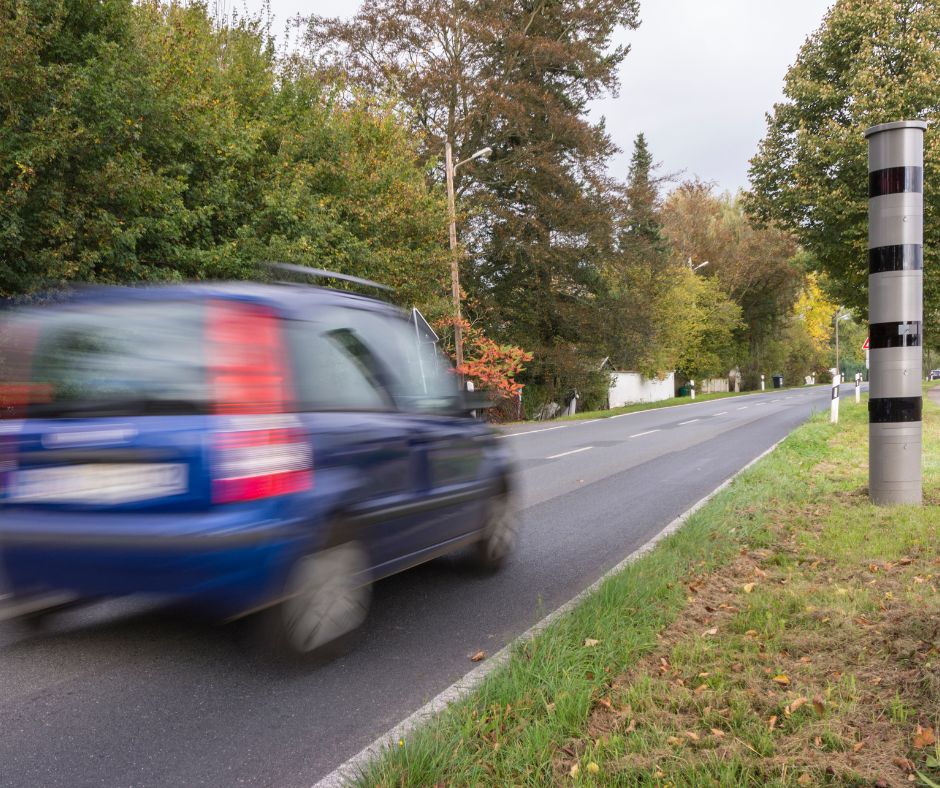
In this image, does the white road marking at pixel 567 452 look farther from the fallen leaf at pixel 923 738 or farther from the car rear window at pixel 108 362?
the fallen leaf at pixel 923 738

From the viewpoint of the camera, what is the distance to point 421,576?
559cm

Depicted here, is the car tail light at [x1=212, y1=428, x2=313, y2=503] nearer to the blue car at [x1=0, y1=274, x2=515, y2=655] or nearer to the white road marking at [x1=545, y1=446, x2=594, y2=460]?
the blue car at [x1=0, y1=274, x2=515, y2=655]

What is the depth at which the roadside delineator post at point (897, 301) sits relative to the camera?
6.64 meters

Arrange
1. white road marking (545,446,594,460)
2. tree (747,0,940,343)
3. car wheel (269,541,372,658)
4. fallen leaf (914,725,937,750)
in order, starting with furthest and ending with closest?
tree (747,0,940,343), white road marking (545,446,594,460), car wheel (269,541,372,658), fallen leaf (914,725,937,750)

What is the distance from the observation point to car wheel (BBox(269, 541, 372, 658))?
11.9 ft

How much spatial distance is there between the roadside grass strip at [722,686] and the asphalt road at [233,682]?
45cm

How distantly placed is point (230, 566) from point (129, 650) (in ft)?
3.95

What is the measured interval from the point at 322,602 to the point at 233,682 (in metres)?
0.53

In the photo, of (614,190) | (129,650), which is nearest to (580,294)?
(614,190)

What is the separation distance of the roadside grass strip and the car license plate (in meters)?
1.49

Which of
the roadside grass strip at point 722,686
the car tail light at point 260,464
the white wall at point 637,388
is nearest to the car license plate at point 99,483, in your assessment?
the car tail light at point 260,464

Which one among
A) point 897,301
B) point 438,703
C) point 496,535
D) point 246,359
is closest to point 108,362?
point 246,359

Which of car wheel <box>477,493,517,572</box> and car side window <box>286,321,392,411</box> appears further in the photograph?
car wheel <box>477,493,517,572</box>

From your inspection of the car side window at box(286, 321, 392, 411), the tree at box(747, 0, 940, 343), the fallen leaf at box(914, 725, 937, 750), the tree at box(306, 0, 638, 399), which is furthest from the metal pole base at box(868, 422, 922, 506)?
the tree at box(306, 0, 638, 399)
